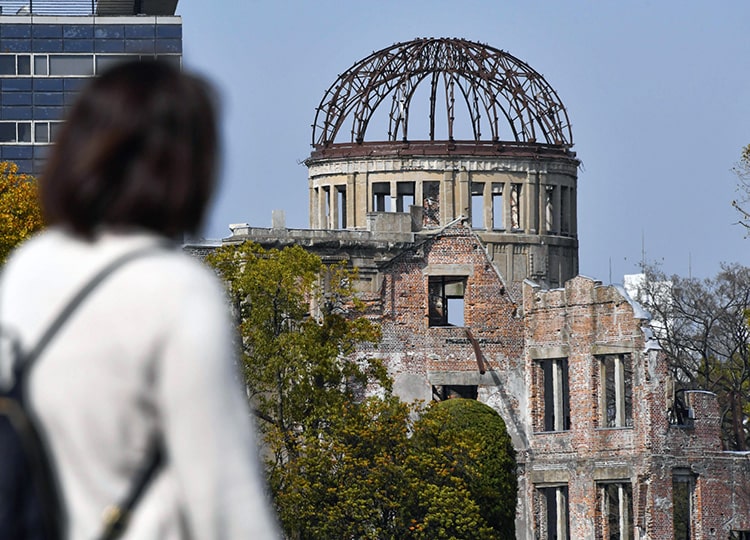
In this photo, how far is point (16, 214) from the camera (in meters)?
38.8

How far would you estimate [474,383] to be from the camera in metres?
50.3

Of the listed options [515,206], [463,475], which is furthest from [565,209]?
[463,475]

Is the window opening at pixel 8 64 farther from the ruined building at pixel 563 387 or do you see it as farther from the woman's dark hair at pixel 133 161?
the woman's dark hair at pixel 133 161

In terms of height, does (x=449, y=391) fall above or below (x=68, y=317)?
above

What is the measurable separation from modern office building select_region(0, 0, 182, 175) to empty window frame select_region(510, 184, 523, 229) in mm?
14225

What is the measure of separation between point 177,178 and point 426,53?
6519 centimetres

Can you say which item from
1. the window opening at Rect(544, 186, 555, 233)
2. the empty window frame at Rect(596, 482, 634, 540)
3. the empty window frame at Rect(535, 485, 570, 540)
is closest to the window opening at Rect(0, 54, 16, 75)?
the window opening at Rect(544, 186, 555, 233)

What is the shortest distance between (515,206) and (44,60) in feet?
64.2

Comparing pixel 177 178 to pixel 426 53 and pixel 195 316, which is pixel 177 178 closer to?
pixel 195 316

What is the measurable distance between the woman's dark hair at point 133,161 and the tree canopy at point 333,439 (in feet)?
109

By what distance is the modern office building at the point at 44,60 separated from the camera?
3024 inches

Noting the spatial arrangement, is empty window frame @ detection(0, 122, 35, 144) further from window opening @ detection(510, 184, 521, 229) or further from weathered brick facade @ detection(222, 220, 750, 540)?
weathered brick facade @ detection(222, 220, 750, 540)

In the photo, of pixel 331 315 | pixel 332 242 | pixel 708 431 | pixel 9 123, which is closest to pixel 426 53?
pixel 332 242

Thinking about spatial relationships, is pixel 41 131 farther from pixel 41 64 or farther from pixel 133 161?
pixel 133 161
